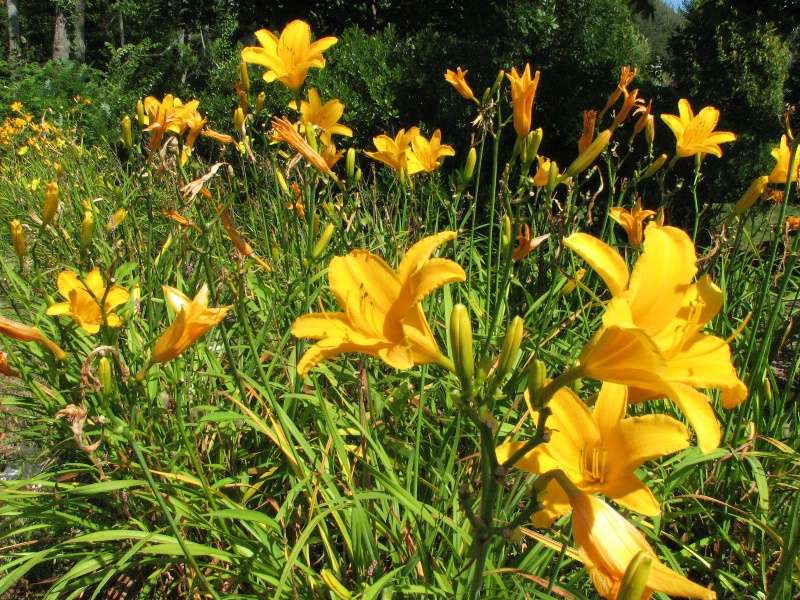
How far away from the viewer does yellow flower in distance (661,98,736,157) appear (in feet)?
6.61

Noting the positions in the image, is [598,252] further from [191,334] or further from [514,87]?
[514,87]

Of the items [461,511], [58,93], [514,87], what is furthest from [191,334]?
[58,93]

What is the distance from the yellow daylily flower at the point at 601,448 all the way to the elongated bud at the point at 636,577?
0.47 feet

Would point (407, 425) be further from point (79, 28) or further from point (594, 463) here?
point (79, 28)

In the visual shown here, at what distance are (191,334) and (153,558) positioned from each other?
0.72 meters

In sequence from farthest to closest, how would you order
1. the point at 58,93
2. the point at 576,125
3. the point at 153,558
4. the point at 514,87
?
the point at 58,93 < the point at 576,125 < the point at 514,87 < the point at 153,558

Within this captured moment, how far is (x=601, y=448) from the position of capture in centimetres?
90

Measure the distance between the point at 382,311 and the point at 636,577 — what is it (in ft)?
1.80

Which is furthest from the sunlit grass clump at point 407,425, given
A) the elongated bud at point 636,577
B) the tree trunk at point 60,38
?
the tree trunk at point 60,38

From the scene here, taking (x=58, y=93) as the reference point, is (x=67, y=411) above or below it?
above

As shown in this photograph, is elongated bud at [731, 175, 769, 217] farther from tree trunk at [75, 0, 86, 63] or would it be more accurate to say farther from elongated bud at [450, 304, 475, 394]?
tree trunk at [75, 0, 86, 63]

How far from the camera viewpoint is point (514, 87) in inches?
63.5

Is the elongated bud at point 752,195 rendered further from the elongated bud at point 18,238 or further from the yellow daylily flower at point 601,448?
the elongated bud at point 18,238

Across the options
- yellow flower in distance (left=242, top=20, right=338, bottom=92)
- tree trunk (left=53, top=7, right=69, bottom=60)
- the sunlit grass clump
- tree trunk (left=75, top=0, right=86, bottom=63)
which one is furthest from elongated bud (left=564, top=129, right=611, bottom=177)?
tree trunk (left=75, top=0, right=86, bottom=63)
